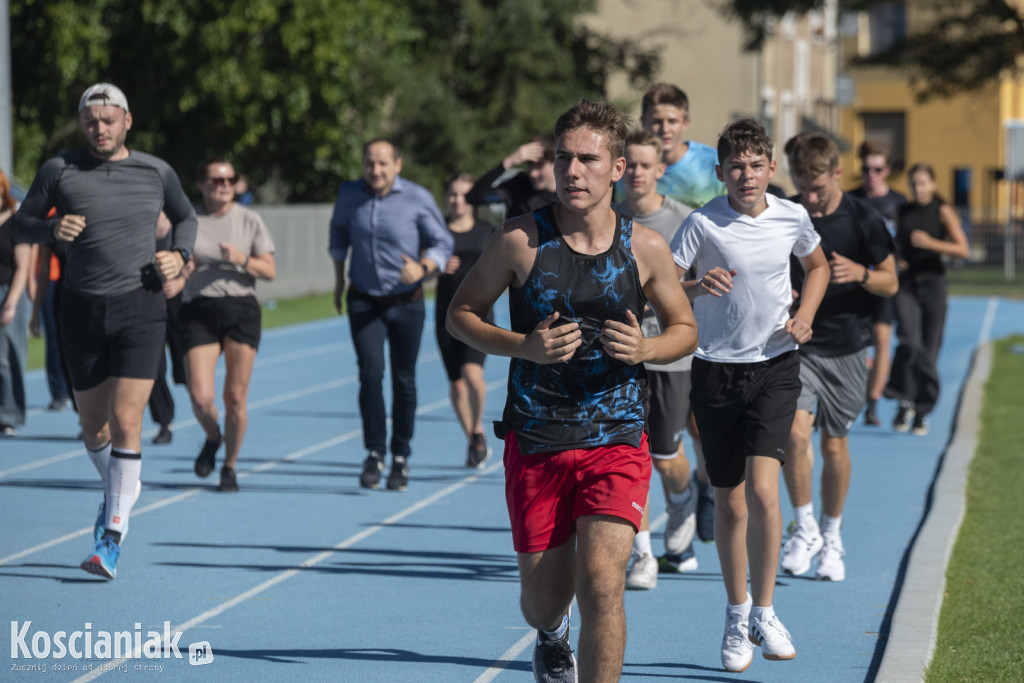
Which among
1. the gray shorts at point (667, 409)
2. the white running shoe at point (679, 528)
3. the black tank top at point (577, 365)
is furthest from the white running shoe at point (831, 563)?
the black tank top at point (577, 365)

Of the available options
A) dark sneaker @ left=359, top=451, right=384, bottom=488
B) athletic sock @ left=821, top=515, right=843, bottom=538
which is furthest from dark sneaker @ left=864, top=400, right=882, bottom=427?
athletic sock @ left=821, top=515, right=843, bottom=538

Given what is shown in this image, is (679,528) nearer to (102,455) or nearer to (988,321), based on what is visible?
(102,455)

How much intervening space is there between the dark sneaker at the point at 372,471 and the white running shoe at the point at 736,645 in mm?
4574

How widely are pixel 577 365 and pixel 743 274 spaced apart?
5.38 feet

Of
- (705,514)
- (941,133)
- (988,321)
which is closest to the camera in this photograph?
(705,514)

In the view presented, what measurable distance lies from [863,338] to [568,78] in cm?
3276

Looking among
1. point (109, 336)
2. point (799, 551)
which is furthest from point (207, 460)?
point (799, 551)

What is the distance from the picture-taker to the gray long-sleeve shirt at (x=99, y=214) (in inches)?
279

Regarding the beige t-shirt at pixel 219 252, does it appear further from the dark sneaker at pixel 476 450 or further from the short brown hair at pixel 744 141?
the short brown hair at pixel 744 141

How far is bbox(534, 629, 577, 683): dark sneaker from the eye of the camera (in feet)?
15.9

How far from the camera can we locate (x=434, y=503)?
9.52 meters

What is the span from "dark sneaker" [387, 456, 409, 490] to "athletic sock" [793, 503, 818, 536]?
131 inches

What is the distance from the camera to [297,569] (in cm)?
755

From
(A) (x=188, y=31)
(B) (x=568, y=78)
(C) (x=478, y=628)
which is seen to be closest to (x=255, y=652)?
(C) (x=478, y=628)
